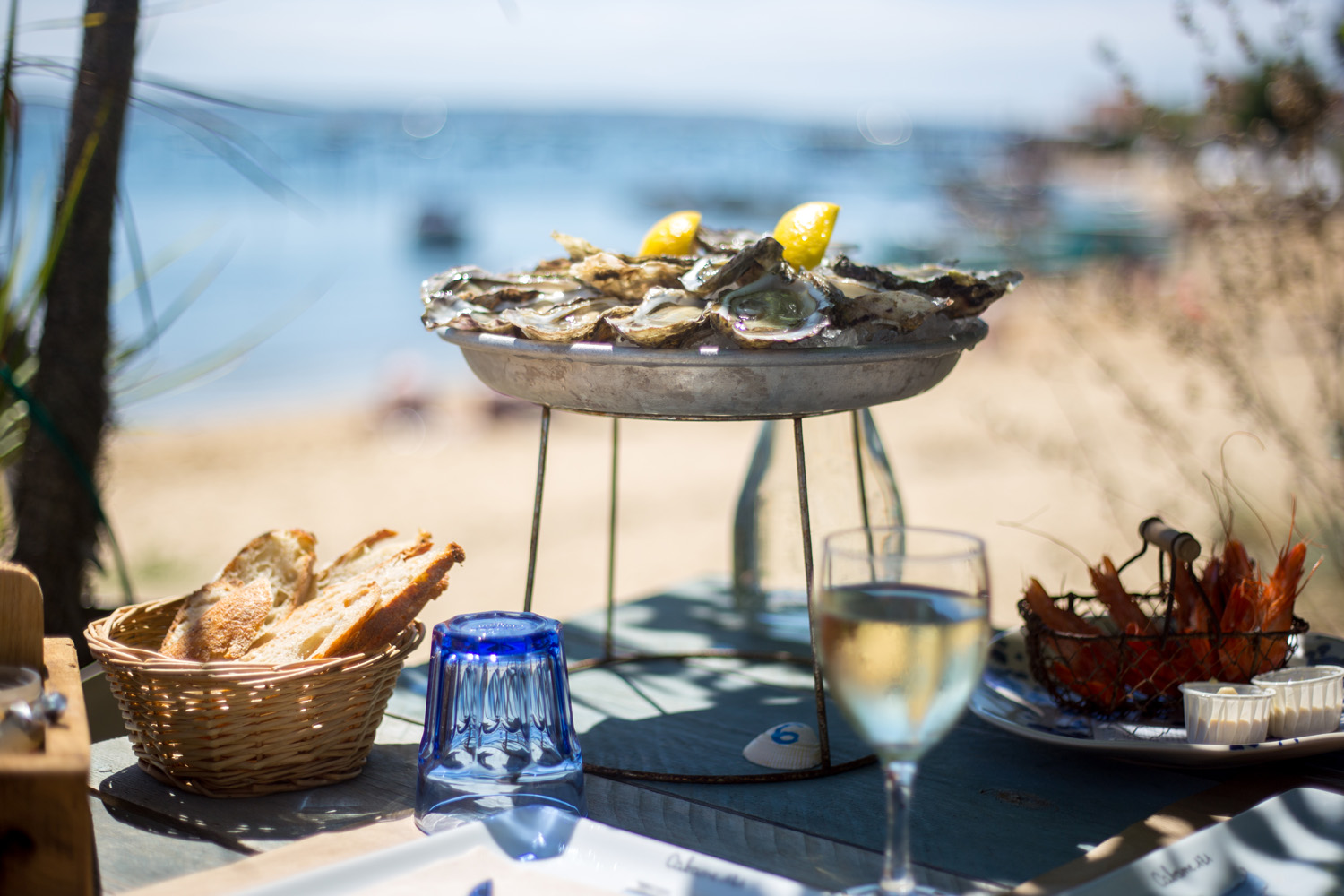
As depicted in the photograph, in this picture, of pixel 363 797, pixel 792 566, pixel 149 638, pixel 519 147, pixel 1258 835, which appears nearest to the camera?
pixel 1258 835

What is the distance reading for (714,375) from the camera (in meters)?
1.27

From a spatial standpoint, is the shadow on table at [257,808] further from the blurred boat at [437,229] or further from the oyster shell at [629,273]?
the blurred boat at [437,229]

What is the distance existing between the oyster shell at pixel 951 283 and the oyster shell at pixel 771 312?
0.15 meters

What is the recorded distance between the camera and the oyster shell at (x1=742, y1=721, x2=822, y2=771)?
137 cm

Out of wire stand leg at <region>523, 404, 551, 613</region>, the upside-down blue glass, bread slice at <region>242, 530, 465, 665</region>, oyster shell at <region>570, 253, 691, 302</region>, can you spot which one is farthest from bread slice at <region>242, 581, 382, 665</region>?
oyster shell at <region>570, 253, 691, 302</region>

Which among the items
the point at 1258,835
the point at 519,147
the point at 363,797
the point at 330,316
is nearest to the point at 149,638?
the point at 363,797

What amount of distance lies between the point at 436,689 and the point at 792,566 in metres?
1.02

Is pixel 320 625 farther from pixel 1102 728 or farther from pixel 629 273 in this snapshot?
pixel 1102 728

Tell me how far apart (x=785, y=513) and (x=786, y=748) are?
0.68 meters

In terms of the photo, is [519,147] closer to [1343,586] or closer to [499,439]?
[499,439]

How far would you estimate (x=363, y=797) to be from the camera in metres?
1.22

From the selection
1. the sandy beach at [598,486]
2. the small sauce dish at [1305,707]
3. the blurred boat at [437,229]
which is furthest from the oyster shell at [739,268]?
the blurred boat at [437,229]

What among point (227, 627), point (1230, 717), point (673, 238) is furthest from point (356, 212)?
point (1230, 717)

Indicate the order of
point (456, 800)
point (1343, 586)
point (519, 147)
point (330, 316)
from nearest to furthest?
1. point (456, 800)
2. point (1343, 586)
3. point (330, 316)
4. point (519, 147)
